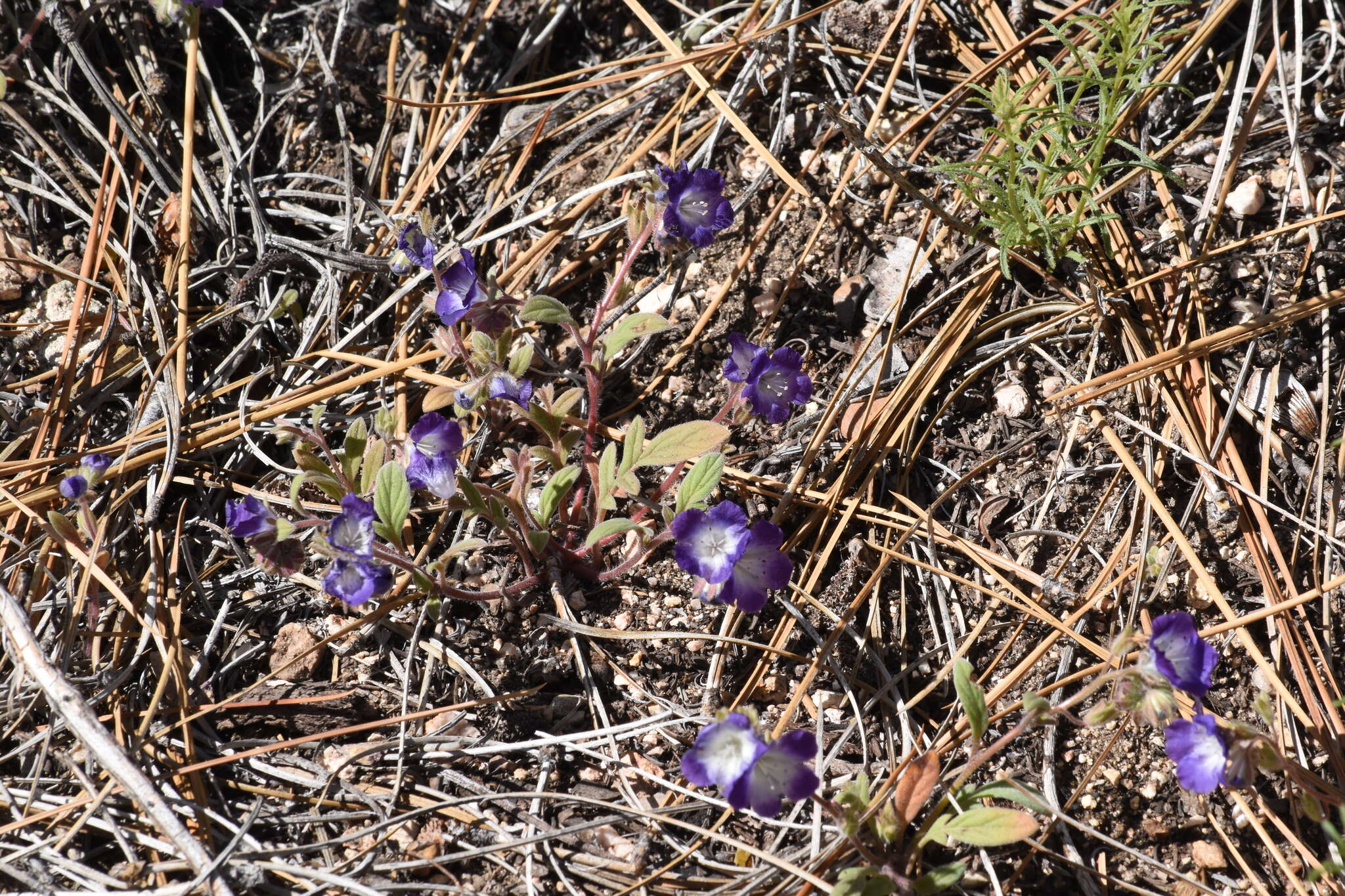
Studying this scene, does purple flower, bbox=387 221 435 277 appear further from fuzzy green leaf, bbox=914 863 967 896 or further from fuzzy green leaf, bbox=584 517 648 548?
fuzzy green leaf, bbox=914 863 967 896

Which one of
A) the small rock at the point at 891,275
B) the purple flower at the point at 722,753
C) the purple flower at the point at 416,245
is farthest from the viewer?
the small rock at the point at 891,275

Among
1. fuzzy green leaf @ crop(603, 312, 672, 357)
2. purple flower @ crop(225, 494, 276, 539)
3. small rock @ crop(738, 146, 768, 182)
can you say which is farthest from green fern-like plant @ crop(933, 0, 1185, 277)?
purple flower @ crop(225, 494, 276, 539)

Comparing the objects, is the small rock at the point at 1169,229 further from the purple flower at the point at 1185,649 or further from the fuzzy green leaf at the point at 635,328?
the fuzzy green leaf at the point at 635,328

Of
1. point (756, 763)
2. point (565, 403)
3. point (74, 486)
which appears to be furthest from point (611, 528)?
point (74, 486)

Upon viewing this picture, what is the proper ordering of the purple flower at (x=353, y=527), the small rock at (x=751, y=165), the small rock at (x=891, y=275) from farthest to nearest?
the small rock at (x=751, y=165) < the small rock at (x=891, y=275) < the purple flower at (x=353, y=527)

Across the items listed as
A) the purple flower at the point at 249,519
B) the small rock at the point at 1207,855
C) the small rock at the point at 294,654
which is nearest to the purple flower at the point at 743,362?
the purple flower at the point at 249,519

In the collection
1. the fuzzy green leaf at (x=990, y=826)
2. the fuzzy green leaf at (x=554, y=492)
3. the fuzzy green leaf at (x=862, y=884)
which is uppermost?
the fuzzy green leaf at (x=554, y=492)

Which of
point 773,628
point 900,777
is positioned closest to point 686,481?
point 773,628
